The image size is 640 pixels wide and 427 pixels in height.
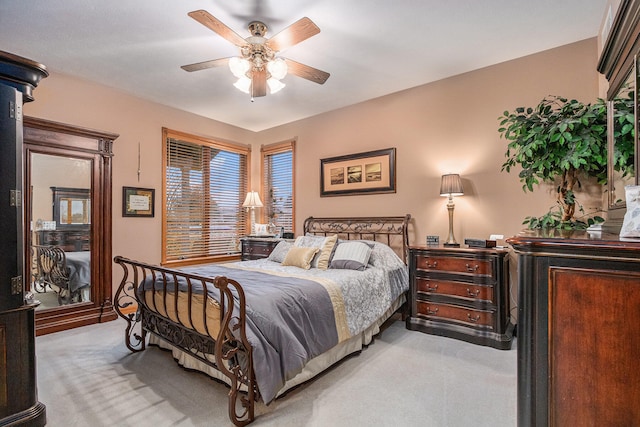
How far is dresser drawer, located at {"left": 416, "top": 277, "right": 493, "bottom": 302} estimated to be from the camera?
3.00 meters

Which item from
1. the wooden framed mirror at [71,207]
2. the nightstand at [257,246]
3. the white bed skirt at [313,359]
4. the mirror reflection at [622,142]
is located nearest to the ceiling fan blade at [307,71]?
the mirror reflection at [622,142]

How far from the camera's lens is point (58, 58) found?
3184 millimetres

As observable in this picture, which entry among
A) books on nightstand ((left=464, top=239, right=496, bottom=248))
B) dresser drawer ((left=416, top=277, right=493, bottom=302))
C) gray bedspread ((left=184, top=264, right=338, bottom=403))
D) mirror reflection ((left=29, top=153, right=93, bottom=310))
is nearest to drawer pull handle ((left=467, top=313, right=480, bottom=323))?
dresser drawer ((left=416, top=277, right=493, bottom=302))

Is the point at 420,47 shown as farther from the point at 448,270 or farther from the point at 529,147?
the point at 448,270

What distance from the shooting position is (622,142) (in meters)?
1.73

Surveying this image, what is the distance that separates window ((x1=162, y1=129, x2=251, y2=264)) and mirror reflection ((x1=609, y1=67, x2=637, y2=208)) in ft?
15.9

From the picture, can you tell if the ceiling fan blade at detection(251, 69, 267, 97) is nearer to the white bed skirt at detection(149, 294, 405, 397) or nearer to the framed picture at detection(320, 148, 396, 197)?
the framed picture at detection(320, 148, 396, 197)

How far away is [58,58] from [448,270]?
463 cm

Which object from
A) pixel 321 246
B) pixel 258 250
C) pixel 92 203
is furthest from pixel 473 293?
pixel 92 203

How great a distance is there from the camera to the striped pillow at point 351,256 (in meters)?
3.28

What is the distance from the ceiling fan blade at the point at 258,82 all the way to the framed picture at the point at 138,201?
2.48 metres

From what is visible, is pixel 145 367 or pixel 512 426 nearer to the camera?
pixel 512 426

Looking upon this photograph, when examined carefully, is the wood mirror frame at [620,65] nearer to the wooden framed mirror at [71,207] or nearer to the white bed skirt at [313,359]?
the white bed skirt at [313,359]

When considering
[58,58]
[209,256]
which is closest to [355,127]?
[209,256]
